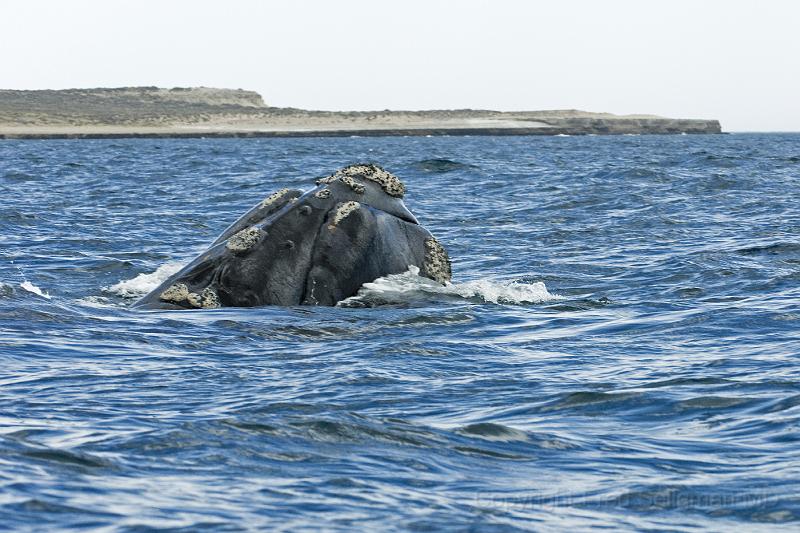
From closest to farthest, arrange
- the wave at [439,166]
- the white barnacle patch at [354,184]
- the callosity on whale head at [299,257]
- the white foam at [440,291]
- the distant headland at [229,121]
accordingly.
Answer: the callosity on whale head at [299,257] → the white foam at [440,291] → the white barnacle patch at [354,184] → the wave at [439,166] → the distant headland at [229,121]

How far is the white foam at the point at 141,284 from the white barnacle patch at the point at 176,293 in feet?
6.73

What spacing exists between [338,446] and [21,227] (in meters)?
16.2

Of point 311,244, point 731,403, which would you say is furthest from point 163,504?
point 311,244

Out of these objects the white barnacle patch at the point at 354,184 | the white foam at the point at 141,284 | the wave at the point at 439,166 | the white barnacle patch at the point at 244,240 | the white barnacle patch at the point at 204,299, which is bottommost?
the white foam at the point at 141,284

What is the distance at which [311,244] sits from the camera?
1104 centimetres

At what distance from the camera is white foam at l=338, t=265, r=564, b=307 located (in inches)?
440

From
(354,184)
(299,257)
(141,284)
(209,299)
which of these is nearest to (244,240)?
(299,257)

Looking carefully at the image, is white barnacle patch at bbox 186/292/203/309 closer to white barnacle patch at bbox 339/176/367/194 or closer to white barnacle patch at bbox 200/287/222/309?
white barnacle patch at bbox 200/287/222/309

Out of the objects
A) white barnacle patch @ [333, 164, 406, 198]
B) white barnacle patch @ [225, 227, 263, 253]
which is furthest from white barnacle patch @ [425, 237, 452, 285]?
white barnacle patch @ [225, 227, 263, 253]

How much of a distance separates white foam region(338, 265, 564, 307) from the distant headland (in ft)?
370

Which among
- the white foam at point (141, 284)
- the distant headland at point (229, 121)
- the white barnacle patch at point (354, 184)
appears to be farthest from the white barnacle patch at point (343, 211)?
the distant headland at point (229, 121)

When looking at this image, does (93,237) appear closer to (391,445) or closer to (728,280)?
(728,280)

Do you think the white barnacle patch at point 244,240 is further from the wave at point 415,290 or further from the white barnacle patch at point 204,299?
the wave at point 415,290

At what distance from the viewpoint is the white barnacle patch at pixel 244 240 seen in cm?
1080
